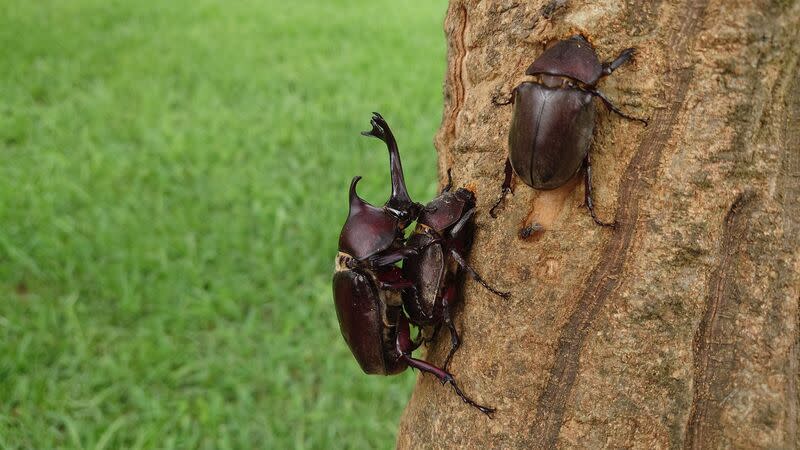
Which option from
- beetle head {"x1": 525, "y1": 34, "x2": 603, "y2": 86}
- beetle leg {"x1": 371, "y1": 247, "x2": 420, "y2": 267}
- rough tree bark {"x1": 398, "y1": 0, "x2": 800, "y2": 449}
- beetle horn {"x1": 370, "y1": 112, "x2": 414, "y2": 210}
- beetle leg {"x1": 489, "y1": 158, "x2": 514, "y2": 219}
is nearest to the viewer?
rough tree bark {"x1": 398, "y1": 0, "x2": 800, "y2": 449}

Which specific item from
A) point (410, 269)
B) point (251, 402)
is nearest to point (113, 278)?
point (251, 402)

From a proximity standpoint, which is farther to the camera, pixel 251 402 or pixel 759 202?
pixel 251 402

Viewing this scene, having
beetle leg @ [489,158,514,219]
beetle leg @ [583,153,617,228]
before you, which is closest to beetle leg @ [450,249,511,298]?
beetle leg @ [489,158,514,219]

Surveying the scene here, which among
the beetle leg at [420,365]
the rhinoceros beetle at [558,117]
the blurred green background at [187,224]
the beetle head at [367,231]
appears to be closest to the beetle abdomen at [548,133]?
the rhinoceros beetle at [558,117]

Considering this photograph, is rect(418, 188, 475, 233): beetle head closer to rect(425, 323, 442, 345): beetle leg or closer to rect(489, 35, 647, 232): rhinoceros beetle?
rect(489, 35, 647, 232): rhinoceros beetle

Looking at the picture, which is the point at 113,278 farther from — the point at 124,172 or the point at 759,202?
the point at 759,202

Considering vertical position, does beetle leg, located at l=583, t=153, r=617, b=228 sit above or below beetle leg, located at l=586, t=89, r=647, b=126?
below

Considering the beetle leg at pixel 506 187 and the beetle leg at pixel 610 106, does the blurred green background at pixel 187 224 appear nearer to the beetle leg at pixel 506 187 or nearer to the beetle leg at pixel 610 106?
the beetle leg at pixel 506 187
